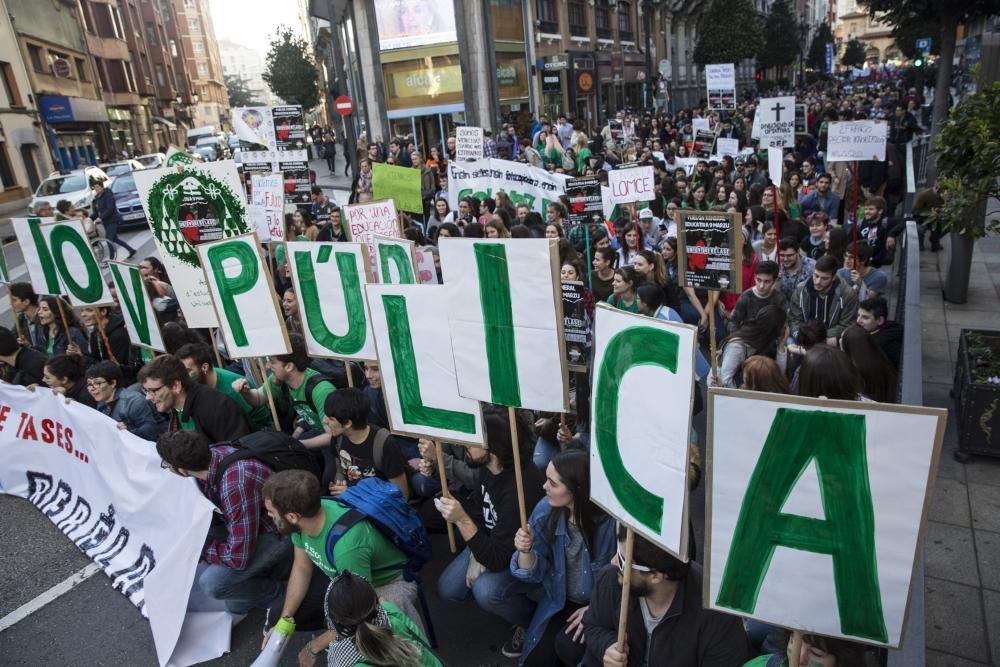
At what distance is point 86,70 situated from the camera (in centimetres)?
4262

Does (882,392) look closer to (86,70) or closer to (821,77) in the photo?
(86,70)

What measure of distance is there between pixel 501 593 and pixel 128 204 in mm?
19960

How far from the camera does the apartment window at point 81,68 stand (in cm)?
4126

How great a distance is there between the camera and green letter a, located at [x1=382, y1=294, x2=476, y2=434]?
3713mm

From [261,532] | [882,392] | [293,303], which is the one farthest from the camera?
[293,303]

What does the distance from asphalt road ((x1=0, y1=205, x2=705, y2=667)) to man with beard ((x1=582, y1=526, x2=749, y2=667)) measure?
4.27ft

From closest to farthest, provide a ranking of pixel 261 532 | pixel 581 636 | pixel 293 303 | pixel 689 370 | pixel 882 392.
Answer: pixel 689 370 < pixel 581 636 < pixel 261 532 < pixel 882 392 < pixel 293 303

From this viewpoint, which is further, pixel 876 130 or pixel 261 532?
pixel 876 130

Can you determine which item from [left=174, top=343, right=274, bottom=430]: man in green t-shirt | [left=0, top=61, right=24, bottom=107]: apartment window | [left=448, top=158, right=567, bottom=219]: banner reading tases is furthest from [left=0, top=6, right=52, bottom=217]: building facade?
[left=174, top=343, right=274, bottom=430]: man in green t-shirt

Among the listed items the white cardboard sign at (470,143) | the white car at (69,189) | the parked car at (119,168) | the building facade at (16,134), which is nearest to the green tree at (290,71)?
the building facade at (16,134)

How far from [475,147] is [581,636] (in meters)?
Answer: 10.1

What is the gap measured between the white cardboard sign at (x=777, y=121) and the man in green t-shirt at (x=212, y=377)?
9137 mm

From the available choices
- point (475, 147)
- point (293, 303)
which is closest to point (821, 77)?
point (475, 147)

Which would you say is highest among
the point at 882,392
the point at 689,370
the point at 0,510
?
the point at 689,370
